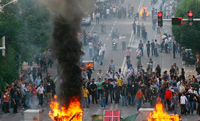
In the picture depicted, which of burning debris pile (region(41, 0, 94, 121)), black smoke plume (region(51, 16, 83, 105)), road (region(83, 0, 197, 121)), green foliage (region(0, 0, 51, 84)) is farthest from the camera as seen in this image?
green foliage (region(0, 0, 51, 84))

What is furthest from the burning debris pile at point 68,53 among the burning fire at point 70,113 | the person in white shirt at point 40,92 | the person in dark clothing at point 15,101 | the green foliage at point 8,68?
the green foliage at point 8,68

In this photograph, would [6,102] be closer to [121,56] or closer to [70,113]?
[70,113]

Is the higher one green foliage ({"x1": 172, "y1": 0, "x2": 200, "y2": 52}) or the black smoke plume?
green foliage ({"x1": 172, "y1": 0, "x2": 200, "y2": 52})

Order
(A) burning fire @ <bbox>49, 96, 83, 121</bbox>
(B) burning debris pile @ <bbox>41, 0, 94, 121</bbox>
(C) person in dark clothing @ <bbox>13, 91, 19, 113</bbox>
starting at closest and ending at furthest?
(B) burning debris pile @ <bbox>41, 0, 94, 121</bbox>, (A) burning fire @ <bbox>49, 96, 83, 121</bbox>, (C) person in dark clothing @ <bbox>13, 91, 19, 113</bbox>

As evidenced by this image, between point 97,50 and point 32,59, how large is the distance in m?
8.66

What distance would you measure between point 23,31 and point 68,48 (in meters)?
15.1

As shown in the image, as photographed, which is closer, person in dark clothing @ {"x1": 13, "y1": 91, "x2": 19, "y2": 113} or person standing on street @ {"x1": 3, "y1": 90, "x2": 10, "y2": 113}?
person standing on street @ {"x1": 3, "y1": 90, "x2": 10, "y2": 113}

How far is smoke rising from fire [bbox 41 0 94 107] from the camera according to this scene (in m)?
28.9

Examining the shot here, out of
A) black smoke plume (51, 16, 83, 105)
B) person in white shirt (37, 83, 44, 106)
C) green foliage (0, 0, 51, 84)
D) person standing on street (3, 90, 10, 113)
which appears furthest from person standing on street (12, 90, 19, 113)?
black smoke plume (51, 16, 83, 105)

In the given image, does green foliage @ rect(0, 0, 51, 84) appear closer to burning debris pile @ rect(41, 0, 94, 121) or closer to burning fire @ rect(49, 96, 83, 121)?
burning debris pile @ rect(41, 0, 94, 121)

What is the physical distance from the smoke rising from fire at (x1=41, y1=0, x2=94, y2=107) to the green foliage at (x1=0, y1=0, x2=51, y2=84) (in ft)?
38.0

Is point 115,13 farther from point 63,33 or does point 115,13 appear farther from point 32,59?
point 63,33

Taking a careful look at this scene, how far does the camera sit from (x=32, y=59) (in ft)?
150

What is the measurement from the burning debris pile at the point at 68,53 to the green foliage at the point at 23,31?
457 inches
